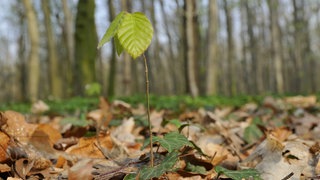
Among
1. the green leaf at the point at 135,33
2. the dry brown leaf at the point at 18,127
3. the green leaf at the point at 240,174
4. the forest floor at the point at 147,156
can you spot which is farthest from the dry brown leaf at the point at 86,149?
the green leaf at the point at 135,33

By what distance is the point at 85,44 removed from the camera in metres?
10.4

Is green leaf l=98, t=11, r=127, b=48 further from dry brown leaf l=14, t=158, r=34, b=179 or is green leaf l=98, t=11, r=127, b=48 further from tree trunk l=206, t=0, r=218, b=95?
tree trunk l=206, t=0, r=218, b=95

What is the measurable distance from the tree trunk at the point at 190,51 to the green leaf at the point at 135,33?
291 inches

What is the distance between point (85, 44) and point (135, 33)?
9.50 meters

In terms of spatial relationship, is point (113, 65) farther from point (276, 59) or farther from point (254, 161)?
point (254, 161)

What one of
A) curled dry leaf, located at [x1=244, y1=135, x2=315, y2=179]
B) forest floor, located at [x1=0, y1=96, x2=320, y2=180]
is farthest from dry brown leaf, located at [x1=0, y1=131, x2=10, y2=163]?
curled dry leaf, located at [x1=244, y1=135, x2=315, y2=179]

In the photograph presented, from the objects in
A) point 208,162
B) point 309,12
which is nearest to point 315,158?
point 208,162

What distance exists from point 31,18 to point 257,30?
1178 inches

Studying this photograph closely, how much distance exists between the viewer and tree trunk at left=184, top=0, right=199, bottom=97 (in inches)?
332

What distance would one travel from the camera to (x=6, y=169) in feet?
4.49

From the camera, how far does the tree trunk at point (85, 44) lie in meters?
10.3

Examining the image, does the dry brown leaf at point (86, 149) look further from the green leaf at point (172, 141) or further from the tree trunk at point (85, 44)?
the tree trunk at point (85, 44)

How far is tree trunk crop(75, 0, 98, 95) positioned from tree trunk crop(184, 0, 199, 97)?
295cm

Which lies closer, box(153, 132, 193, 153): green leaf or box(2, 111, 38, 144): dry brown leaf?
box(153, 132, 193, 153): green leaf
